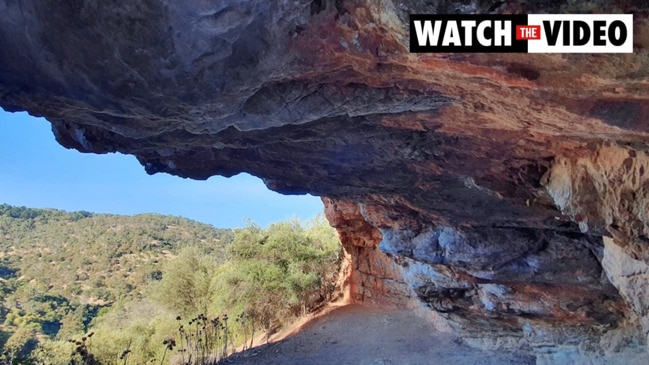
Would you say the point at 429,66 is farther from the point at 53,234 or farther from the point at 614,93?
the point at 53,234

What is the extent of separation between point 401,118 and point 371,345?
1004 centimetres

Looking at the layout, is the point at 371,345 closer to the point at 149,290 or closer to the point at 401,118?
the point at 401,118

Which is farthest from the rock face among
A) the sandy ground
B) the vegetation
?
the vegetation

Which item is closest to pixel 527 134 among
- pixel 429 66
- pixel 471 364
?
pixel 429 66

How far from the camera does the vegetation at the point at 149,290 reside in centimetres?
1953

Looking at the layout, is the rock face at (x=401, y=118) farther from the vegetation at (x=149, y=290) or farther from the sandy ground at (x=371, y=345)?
the vegetation at (x=149, y=290)

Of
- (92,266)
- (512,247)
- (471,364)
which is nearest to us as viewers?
(512,247)

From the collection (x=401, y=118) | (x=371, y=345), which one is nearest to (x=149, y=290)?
(x=371, y=345)

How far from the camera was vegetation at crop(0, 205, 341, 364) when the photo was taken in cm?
1953

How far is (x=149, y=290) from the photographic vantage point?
2534 centimetres

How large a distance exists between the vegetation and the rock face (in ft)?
25.8

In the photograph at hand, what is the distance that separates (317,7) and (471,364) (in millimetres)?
10719

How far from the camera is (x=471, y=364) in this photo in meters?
11.4

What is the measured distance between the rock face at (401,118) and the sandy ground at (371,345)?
2656mm
